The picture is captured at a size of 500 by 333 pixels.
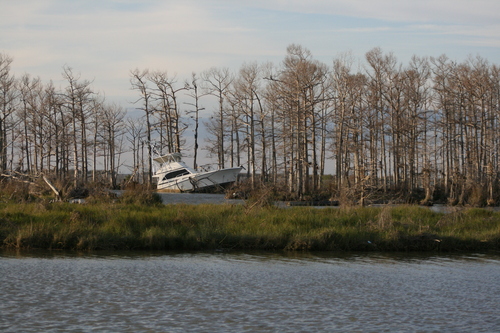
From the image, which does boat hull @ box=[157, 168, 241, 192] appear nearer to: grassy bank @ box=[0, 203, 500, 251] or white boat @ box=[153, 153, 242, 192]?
white boat @ box=[153, 153, 242, 192]

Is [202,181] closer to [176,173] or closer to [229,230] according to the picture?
[176,173]

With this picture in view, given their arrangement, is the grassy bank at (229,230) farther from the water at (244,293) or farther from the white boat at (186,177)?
the white boat at (186,177)

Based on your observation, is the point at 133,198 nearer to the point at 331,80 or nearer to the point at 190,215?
the point at 190,215

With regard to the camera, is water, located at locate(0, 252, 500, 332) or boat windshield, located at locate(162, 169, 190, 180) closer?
water, located at locate(0, 252, 500, 332)

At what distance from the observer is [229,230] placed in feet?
61.9

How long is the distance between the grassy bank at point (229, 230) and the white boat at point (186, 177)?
28.2m

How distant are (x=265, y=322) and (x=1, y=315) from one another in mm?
4172

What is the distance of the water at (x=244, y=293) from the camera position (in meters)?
9.24

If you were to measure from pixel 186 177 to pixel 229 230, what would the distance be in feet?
103

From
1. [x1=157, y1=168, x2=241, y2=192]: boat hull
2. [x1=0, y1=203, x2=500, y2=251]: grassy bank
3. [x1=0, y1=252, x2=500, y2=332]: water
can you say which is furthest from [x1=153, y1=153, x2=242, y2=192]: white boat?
[x1=0, y1=252, x2=500, y2=332]: water

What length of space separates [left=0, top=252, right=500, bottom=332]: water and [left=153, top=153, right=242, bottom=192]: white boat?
108ft

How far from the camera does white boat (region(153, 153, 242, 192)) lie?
49.8m

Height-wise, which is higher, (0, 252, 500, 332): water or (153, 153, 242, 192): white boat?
(153, 153, 242, 192): white boat

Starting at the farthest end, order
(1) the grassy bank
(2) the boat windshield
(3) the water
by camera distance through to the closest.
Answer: (2) the boat windshield → (1) the grassy bank → (3) the water
